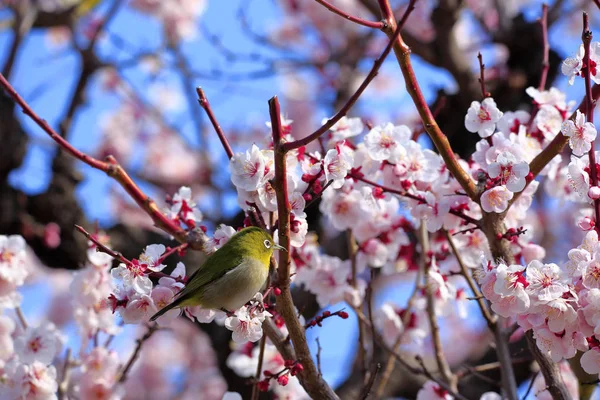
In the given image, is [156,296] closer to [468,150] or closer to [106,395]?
[106,395]

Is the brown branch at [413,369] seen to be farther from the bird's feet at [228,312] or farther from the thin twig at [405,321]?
the bird's feet at [228,312]

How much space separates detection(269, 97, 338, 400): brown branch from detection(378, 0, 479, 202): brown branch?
347 millimetres

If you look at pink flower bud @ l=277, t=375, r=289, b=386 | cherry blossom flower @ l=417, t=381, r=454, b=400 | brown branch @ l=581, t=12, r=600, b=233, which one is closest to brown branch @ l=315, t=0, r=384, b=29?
brown branch @ l=581, t=12, r=600, b=233

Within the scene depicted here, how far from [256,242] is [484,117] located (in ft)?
2.68

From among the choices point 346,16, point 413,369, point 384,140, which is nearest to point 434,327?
point 413,369

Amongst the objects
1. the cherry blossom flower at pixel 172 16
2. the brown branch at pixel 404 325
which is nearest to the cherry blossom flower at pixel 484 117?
the brown branch at pixel 404 325

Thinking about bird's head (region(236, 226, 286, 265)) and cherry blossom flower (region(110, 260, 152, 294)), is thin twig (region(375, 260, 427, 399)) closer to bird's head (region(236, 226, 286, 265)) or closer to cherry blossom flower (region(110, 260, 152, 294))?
bird's head (region(236, 226, 286, 265))

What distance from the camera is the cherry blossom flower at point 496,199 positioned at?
6.14 feet

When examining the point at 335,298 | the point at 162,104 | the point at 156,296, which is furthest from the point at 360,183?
the point at 162,104

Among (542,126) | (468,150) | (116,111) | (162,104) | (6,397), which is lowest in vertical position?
(6,397)

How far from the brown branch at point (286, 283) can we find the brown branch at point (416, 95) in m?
0.35

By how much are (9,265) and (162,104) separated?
793 cm

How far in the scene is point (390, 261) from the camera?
2.83 meters

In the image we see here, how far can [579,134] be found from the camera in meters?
1.73
